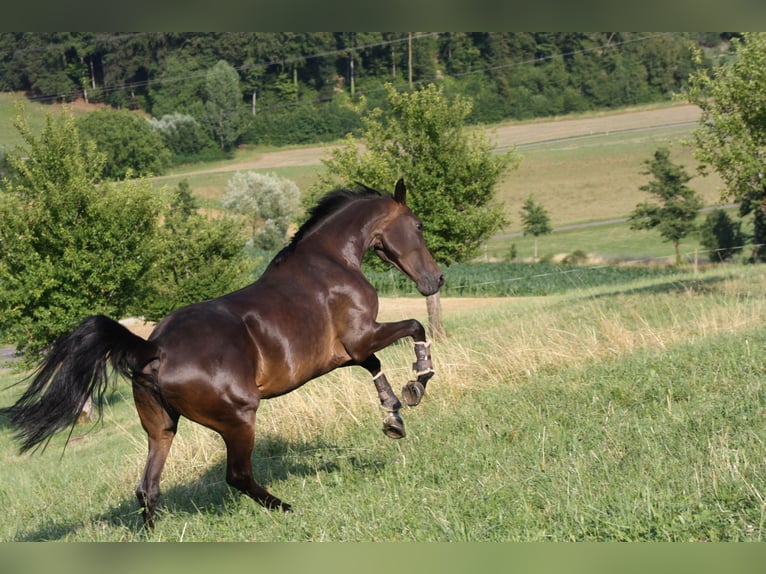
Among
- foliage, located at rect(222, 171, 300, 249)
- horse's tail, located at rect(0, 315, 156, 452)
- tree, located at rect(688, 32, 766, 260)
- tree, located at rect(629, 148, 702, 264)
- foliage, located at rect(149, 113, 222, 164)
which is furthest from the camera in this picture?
foliage, located at rect(149, 113, 222, 164)

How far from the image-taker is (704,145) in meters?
20.1

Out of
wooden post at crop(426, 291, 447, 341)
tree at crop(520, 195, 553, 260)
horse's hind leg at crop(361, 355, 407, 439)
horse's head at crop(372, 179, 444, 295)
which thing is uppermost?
horse's head at crop(372, 179, 444, 295)

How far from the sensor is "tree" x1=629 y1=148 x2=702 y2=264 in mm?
49156

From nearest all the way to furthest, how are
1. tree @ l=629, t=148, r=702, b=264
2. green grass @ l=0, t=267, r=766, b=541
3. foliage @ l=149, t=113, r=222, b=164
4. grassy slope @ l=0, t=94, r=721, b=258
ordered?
green grass @ l=0, t=267, r=766, b=541 → tree @ l=629, t=148, r=702, b=264 → grassy slope @ l=0, t=94, r=721, b=258 → foliage @ l=149, t=113, r=222, b=164

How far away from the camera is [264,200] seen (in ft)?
236

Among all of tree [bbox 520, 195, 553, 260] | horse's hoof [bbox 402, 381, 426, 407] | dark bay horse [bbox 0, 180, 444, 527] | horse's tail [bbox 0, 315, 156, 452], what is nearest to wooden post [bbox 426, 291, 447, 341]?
dark bay horse [bbox 0, 180, 444, 527]

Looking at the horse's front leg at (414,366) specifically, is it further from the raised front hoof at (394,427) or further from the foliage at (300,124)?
the foliage at (300,124)

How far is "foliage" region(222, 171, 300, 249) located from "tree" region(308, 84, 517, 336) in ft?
150

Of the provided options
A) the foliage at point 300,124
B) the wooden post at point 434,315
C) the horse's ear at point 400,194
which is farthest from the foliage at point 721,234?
the foliage at point 300,124

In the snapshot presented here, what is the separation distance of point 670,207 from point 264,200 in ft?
119

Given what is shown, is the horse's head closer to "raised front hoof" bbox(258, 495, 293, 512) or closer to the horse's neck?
the horse's neck

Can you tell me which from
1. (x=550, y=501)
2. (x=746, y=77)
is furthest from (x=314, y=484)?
(x=746, y=77)

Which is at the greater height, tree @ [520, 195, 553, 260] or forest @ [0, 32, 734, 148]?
forest @ [0, 32, 734, 148]

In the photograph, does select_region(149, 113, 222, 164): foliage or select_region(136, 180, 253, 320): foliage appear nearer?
select_region(136, 180, 253, 320): foliage
